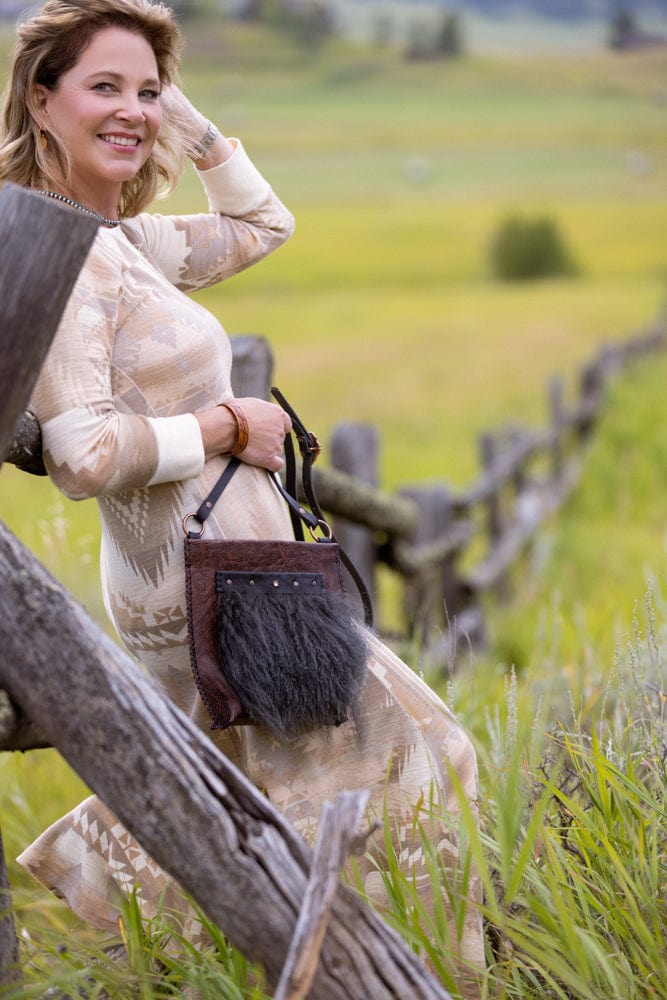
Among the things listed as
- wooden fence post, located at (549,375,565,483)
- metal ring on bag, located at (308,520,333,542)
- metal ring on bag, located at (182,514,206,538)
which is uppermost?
metal ring on bag, located at (182,514,206,538)

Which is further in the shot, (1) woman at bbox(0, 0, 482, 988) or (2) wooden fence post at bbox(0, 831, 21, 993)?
(1) woman at bbox(0, 0, 482, 988)

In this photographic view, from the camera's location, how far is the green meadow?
3.95m

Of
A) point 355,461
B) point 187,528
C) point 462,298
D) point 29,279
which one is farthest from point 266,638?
point 462,298

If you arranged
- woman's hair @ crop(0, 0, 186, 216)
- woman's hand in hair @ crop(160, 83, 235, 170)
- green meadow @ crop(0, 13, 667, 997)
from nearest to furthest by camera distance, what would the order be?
1. woman's hair @ crop(0, 0, 186, 216)
2. woman's hand in hair @ crop(160, 83, 235, 170)
3. green meadow @ crop(0, 13, 667, 997)

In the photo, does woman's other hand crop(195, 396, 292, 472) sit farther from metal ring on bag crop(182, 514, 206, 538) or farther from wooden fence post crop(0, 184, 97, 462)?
wooden fence post crop(0, 184, 97, 462)

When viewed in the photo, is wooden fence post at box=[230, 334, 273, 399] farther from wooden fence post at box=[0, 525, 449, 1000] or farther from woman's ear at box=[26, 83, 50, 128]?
wooden fence post at box=[0, 525, 449, 1000]

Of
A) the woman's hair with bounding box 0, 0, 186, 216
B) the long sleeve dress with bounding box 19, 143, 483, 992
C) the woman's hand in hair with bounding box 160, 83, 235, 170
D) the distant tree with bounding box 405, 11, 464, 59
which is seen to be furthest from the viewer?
the distant tree with bounding box 405, 11, 464, 59

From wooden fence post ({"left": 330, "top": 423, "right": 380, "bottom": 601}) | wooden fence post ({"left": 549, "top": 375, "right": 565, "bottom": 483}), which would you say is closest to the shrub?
wooden fence post ({"left": 549, "top": 375, "right": 565, "bottom": 483})

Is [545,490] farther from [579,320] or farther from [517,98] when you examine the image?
[517,98]

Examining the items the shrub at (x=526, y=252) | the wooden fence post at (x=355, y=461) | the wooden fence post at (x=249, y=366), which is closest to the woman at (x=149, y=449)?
the wooden fence post at (x=249, y=366)

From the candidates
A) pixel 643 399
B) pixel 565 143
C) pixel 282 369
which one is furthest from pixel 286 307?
pixel 565 143

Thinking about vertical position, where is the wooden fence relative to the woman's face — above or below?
below

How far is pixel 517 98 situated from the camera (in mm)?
89500

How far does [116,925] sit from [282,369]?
71.9ft
